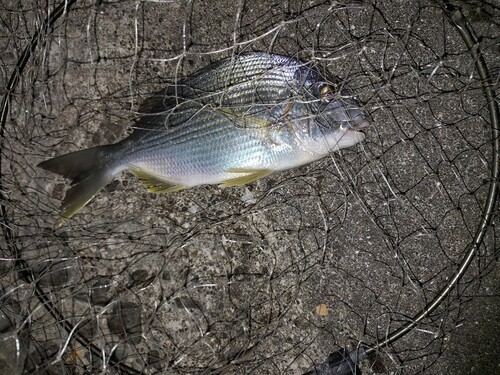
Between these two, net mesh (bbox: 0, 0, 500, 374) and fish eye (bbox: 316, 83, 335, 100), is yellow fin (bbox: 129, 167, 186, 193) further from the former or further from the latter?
fish eye (bbox: 316, 83, 335, 100)

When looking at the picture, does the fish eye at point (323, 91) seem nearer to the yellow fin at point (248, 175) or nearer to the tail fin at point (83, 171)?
the yellow fin at point (248, 175)

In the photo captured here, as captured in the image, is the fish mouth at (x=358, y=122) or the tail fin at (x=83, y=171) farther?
the tail fin at (x=83, y=171)

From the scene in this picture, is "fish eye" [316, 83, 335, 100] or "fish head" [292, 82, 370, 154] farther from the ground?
"fish eye" [316, 83, 335, 100]

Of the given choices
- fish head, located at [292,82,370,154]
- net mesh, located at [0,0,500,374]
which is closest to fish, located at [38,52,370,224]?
fish head, located at [292,82,370,154]

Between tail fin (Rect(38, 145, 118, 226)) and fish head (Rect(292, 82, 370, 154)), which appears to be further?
tail fin (Rect(38, 145, 118, 226))

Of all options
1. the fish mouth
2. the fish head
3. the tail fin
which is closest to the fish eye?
the fish head

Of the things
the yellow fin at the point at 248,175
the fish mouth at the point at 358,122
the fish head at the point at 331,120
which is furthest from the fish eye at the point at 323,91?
the yellow fin at the point at 248,175

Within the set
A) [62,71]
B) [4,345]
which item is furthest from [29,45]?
[4,345]
